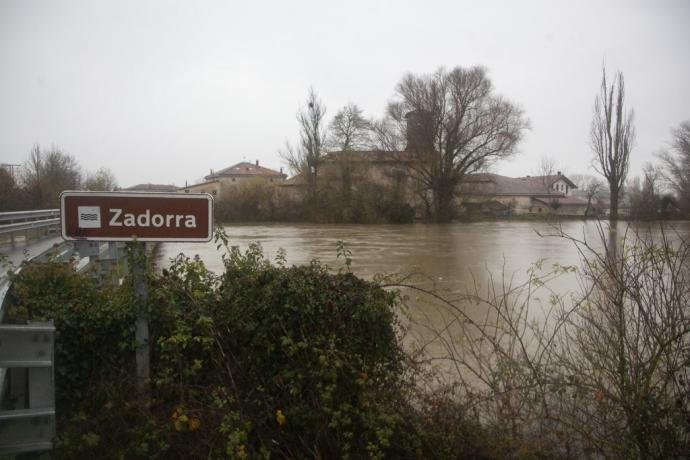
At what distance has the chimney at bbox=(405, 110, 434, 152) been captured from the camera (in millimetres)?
45594

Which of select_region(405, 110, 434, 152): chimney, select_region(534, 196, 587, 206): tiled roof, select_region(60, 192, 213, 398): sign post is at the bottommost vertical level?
select_region(60, 192, 213, 398): sign post

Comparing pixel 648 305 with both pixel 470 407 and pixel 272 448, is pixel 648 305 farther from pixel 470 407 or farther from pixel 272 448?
pixel 272 448

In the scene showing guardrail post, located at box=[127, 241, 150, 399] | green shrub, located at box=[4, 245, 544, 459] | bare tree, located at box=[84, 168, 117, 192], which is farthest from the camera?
bare tree, located at box=[84, 168, 117, 192]

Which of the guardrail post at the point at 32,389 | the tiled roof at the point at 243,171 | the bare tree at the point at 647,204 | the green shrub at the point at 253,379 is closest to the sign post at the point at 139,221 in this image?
the green shrub at the point at 253,379

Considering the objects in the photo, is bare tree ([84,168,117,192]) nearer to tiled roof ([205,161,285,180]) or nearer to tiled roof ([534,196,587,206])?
tiled roof ([205,161,285,180])

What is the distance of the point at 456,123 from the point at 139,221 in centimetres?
4503

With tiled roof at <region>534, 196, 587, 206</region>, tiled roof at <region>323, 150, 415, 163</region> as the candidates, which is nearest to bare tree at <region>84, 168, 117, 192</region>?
tiled roof at <region>323, 150, 415, 163</region>

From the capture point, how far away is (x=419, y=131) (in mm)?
45750

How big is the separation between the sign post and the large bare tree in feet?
145

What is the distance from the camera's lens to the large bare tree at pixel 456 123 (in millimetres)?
45031

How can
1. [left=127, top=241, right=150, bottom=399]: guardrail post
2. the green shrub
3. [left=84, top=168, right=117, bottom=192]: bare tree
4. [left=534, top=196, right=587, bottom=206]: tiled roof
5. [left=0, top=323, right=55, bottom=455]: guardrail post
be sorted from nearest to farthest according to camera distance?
[left=0, top=323, right=55, bottom=455]: guardrail post → the green shrub → [left=127, top=241, right=150, bottom=399]: guardrail post → [left=84, top=168, right=117, bottom=192]: bare tree → [left=534, top=196, right=587, bottom=206]: tiled roof

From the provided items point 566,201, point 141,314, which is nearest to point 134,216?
point 141,314

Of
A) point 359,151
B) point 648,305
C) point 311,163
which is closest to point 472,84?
point 359,151

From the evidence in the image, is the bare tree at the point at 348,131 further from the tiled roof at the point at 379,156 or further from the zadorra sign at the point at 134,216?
the zadorra sign at the point at 134,216
